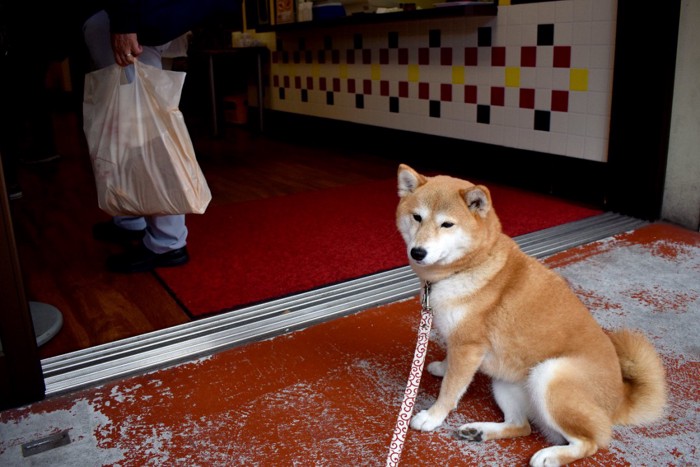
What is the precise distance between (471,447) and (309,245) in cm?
136

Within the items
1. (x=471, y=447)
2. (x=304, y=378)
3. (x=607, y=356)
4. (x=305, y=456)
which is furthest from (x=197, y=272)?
(x=607, y=356)

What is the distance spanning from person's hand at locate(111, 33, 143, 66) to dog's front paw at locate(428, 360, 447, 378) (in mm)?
1219

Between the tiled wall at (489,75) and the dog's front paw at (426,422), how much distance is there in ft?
6.22

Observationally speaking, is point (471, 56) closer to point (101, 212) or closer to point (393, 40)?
point (393, 40)

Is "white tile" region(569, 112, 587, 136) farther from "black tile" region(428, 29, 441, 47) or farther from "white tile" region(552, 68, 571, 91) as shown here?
"black tile" region(428, 29, 441, 47)

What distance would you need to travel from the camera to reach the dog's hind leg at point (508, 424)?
4.22 ft

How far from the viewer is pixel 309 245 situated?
2.51 metres

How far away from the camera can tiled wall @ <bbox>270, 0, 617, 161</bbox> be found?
280cm

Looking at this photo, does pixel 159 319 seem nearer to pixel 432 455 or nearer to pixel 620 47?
pixel 432 455

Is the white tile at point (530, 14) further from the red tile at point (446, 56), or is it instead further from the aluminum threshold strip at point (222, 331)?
the aluminum threshold strip at point (222, 331)

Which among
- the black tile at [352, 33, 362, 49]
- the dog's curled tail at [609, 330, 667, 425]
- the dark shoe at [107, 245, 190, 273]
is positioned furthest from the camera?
the black tile at [352, 33, 362, 49]

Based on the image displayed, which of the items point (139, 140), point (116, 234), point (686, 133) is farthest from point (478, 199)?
point (116, 234)

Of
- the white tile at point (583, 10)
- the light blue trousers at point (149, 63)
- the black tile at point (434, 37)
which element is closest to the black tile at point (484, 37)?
the black tile at point (434, 37)

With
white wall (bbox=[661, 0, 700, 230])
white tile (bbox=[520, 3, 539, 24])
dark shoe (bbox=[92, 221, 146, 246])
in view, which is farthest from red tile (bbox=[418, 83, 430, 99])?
dark shoe (bbox=[92, 221, 146, 246])
